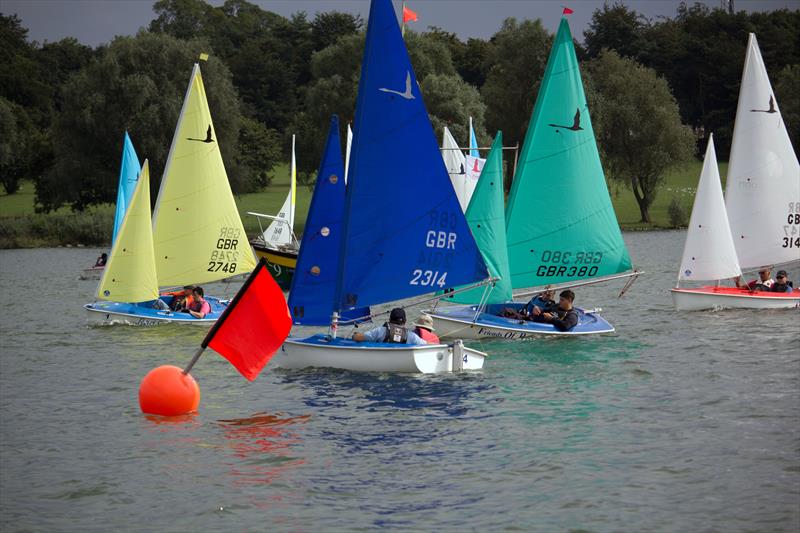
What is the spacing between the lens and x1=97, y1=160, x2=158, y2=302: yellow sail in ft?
105

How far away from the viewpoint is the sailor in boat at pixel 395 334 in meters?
22.6

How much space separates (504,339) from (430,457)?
11.0 m

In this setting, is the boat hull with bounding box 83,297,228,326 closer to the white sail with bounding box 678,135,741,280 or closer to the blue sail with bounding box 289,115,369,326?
the blue sail with bounding box 289,115,369,326

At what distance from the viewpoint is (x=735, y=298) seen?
33844 mm

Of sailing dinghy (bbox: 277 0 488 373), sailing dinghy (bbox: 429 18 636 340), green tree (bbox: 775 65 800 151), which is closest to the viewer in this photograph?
sailing dinghy (bbox: 277 0 488 373)

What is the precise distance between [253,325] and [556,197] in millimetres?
12138

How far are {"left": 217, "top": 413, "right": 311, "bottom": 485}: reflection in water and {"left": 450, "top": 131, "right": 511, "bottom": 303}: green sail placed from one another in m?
9.05

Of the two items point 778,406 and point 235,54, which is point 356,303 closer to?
point 778,406

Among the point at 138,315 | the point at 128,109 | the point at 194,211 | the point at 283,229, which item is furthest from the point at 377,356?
the point at 128,109

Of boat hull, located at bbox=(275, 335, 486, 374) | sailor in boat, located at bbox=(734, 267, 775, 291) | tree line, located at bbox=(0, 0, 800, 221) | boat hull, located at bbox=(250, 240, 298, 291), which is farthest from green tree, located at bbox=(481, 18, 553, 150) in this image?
boat hull, located at bbox=(275, 335, 486, 374)

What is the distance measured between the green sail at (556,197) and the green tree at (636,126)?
2096 inches

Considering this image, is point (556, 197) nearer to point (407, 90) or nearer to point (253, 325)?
point (407, 90)

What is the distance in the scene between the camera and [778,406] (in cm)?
2084

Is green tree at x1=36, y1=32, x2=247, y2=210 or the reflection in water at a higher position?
green tree at x1=36, y1=32, x2=247, y2=210
